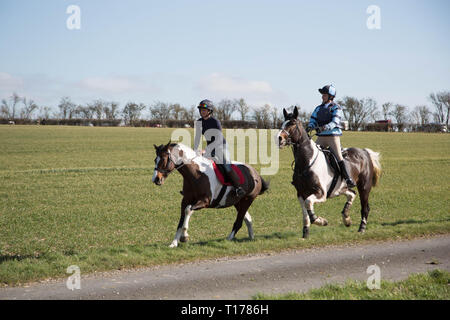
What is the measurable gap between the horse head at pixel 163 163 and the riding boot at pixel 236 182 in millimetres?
1543

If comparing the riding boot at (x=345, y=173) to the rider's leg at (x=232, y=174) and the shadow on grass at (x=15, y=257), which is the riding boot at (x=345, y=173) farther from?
the shadow on grass at (x=15, y=257)

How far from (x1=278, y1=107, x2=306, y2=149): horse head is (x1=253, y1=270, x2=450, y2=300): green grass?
389cm

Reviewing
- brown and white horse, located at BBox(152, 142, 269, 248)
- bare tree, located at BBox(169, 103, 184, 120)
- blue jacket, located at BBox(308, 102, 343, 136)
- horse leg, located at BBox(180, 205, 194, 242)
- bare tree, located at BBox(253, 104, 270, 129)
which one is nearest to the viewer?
brown and white horse, located at BBox(152, 142, 269, 248)

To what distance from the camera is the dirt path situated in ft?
23.4

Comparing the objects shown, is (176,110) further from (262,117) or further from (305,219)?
(305,219)

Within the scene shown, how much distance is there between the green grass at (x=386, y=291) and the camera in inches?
265

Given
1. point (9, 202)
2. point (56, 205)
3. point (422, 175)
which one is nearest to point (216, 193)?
point (56, 205)

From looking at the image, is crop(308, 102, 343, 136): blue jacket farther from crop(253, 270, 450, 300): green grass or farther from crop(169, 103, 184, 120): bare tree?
crop(169, 103, 184, 120): bare tree

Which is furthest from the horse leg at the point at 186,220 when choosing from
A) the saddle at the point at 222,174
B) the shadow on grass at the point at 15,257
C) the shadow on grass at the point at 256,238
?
the shadow on grass at the point at 15,257

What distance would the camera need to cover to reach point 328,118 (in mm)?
11477

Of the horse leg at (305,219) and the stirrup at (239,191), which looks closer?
the stirrup at (239,191)

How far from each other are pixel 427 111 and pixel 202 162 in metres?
169

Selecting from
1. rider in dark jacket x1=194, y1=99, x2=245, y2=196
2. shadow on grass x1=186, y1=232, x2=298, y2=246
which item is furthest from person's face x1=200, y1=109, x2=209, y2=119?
shadow on grass x1=186, y1=232, x2=298, y2=246

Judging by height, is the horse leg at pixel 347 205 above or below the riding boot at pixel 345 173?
below
